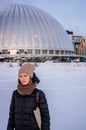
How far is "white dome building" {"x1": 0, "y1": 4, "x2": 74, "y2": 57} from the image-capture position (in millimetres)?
80312

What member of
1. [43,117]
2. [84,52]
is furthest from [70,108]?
[84,52]

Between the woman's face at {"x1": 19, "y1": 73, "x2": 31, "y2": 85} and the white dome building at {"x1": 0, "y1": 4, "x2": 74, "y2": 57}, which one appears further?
the white dome building at {"x1": 0, "y1": 4, "x2": 74, "y2": 57}

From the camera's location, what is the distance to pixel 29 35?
82.0 m

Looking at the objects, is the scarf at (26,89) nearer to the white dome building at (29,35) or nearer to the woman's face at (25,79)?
the woman's face at (25,79)

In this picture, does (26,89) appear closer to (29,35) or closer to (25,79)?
(25,79)

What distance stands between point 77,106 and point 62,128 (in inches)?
93.0

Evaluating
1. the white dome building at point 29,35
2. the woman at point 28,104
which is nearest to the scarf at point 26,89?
the woman at point 28,104

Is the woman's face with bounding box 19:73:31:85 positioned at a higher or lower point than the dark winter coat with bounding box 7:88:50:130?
higher

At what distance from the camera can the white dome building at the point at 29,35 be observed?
80312 millimetres

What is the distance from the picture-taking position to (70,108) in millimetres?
7945

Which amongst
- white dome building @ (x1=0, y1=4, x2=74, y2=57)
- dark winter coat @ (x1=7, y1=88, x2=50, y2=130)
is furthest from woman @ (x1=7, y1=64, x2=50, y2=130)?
white dome building @ (x1=0, y1=4, x2=74, y2=57)

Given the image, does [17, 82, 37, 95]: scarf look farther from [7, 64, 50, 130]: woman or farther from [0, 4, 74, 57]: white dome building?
[0, 4, 74, 57]: white dome building

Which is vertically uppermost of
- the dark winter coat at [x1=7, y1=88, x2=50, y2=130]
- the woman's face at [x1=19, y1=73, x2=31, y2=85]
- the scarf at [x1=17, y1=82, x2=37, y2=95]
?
the woman's face at [x1=19, y1=73, x2=31, y2=85]

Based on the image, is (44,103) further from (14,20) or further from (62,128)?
(14,20)
